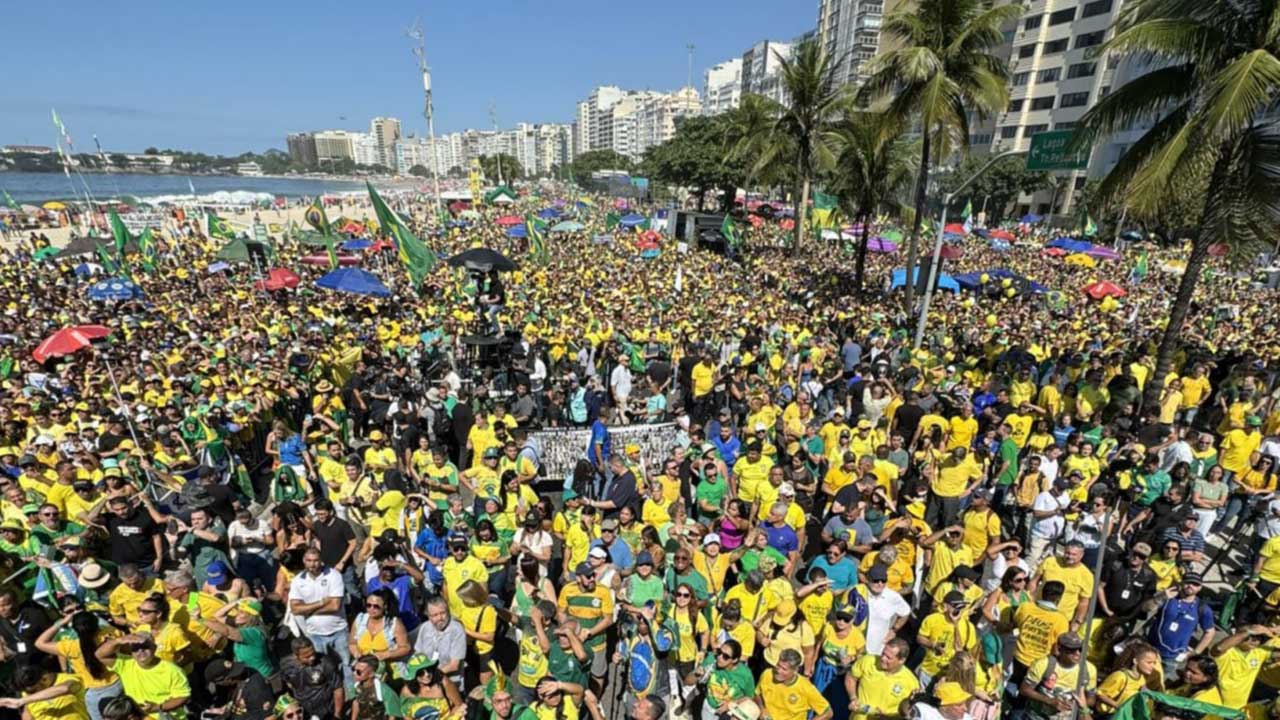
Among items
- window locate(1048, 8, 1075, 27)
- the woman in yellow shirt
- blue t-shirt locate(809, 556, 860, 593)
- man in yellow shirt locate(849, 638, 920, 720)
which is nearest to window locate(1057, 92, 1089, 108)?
window locate(1048, 8, 1075, 27)

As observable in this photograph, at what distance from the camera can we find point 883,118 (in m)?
15.7

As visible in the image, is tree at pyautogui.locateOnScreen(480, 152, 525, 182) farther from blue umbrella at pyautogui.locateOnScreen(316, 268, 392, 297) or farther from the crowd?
the crowd

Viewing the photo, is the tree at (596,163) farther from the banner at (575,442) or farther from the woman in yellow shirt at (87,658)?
the woman in yellow shirt at (87,658)

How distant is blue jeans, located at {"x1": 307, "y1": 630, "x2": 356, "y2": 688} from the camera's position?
521 centimetres

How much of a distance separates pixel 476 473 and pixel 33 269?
95.7ft

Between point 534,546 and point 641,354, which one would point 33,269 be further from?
point 534,546

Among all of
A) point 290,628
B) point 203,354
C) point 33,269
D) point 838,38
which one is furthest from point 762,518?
point 838,38

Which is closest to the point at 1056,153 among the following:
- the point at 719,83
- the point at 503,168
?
the point at 503,168

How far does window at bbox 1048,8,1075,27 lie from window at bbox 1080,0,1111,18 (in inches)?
54.0

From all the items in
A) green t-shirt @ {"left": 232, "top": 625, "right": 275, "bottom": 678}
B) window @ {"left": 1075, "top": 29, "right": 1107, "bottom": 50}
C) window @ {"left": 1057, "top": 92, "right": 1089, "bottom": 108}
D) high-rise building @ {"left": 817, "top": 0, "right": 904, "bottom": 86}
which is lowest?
green t-shirt @ {"left": 232, "top": 625, "right": 275, "bottom": 678}

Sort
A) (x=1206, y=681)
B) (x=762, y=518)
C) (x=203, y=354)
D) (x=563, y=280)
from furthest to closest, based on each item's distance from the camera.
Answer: (x=563, y=280) < (x=203, y=354) < (x=762, y=518) < (x=1206, y=681)

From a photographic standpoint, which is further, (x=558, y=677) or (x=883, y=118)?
(x=883, y=118)

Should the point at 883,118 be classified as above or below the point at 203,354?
above

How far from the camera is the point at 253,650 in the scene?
15.9 feet
